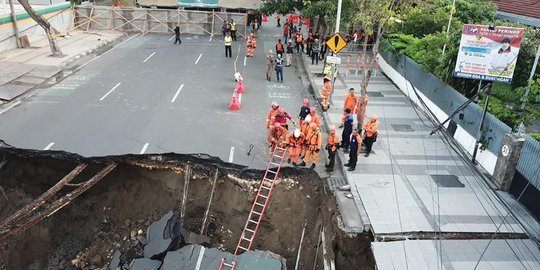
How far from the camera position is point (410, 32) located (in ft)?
77.8

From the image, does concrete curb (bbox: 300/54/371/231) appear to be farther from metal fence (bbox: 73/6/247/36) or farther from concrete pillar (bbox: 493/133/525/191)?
metal fence (bbox: 73/6/247/36)

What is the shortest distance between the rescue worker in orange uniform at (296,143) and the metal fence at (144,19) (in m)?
21.5

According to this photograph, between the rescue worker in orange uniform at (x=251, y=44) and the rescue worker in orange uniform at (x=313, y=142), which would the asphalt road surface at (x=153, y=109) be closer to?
the rescue worker in orange uniform at (x=251, y=44)

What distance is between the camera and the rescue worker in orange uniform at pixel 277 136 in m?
12.5

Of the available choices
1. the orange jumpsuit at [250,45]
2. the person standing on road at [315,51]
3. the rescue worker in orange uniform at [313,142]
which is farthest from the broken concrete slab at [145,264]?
the orange jumpsuit at [250,45]

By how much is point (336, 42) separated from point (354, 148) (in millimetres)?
5843

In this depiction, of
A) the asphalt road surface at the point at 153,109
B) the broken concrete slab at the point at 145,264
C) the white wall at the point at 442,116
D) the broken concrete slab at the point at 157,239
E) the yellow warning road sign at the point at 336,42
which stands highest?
the yellow warning road sign at the point at 336,42

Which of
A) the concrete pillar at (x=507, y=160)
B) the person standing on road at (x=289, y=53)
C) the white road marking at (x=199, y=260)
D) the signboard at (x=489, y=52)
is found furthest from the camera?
the person standing on road at (x=289, y=53)

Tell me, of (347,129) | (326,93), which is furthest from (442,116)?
(347,129)

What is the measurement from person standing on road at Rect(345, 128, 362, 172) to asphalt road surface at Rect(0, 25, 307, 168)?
247 cm

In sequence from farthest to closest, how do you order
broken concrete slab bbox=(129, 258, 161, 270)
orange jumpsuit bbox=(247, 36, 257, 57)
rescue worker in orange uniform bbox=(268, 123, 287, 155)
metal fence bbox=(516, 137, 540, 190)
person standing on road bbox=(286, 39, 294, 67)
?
1. orange jumpsuit bbox=(247, 36, 257, 57)
2. person standing on road bbox=(286, 39, 294, 67)
3. rescue worker in orange uniform bbox=(268, 123, 287, 155)
4. metal fence bbox=(516, 137, 540, 190)
5. broken concrete slab bbox=(129, 258, 161, 270)

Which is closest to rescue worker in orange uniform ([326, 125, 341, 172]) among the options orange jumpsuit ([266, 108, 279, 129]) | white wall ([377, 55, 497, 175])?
orange jumpsuit ([266, 108, 279, 129])

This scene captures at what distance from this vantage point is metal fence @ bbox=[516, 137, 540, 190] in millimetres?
10336

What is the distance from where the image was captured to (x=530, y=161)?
10.6 m
